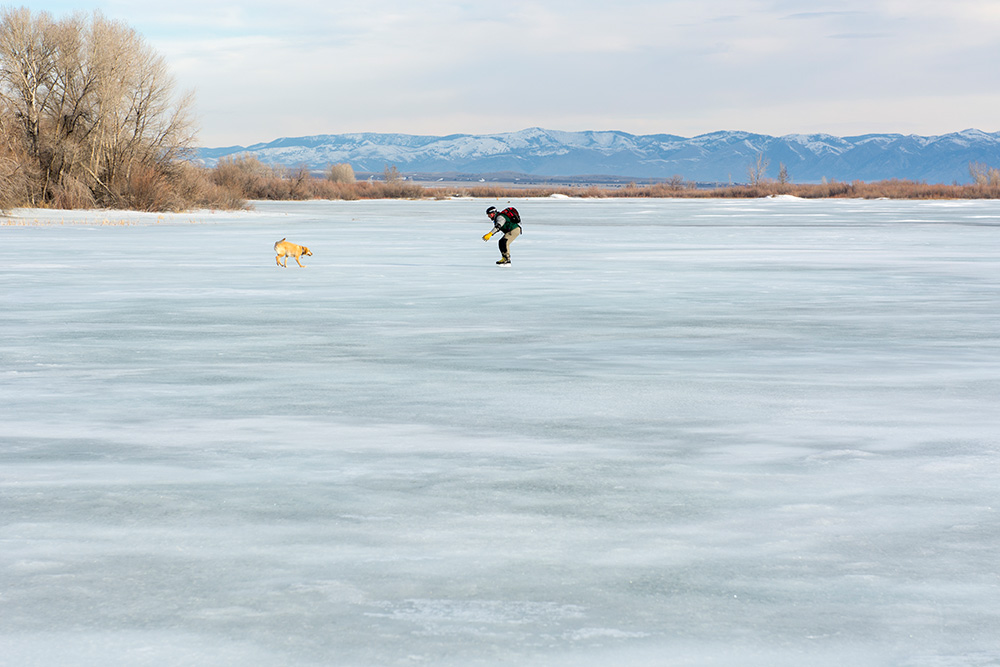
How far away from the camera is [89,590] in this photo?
3484mm

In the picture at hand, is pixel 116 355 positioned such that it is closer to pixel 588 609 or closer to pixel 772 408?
pixel 772 408

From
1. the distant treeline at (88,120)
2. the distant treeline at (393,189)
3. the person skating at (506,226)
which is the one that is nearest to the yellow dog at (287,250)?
the person skating at (506,226)

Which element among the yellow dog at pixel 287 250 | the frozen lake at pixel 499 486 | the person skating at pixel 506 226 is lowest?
the frozen lake at pixel 499 486

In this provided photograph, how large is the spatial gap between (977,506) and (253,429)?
138 inches

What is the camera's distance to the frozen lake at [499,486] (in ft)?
10.4

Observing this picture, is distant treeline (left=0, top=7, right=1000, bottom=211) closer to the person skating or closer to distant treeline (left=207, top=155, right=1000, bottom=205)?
distant treeline (left=207, top=155, right=1000, bottom=205)

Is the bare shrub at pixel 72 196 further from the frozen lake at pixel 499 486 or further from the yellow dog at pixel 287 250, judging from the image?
the frozen lake at pixel 499 486

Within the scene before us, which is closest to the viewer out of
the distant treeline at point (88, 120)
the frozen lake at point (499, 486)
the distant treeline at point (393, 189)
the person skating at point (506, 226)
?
the frozen lake at point (499, 486)

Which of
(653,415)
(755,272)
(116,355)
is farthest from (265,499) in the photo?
(755,272)

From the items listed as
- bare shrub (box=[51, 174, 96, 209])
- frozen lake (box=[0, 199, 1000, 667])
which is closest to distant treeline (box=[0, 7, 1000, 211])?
bare shrub (box=[51, 174, 96, 209])

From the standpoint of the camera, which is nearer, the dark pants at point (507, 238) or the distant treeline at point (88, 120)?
the dark pants at point (507, 238)

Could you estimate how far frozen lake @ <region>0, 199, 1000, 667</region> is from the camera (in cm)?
317

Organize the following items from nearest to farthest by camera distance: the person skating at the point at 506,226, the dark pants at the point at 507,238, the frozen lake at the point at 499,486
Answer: the frozen lake at the point at 499,486 < the person skating at the point at 506,226 < the dark pants at the point at 507,238

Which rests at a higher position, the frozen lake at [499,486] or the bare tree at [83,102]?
the bare tree at [83,102]
